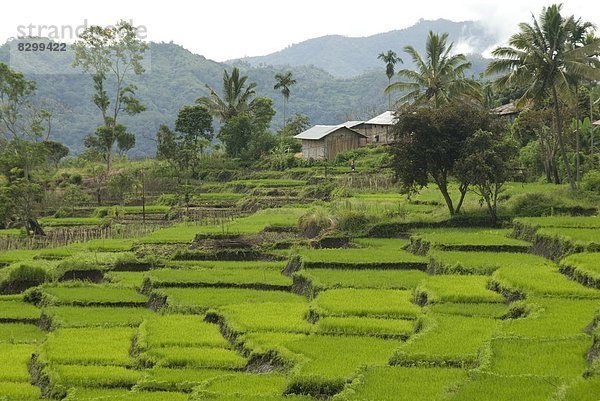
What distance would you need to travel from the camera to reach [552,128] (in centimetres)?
3838

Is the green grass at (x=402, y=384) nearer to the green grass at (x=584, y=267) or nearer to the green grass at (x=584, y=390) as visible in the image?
the green grass at (x=584, y=390)

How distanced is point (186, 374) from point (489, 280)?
8.49 meters

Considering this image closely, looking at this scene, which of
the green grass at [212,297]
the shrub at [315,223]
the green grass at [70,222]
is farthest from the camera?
the green grass at [70,222]

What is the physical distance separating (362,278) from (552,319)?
698 centimetres

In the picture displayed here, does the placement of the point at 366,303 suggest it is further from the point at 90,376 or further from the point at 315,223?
the point at 315,223

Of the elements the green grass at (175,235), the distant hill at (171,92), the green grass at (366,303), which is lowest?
the green grass at (366,303)

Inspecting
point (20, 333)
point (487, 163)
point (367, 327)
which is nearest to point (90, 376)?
point (367, 327)

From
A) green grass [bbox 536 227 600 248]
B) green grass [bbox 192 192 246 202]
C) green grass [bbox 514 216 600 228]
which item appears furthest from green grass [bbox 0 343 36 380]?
green grass [bbox 192 192 246 202]

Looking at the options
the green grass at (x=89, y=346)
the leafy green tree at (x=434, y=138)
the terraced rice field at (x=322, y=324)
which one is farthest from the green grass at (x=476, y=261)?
the green grass at (x=89, y=346)

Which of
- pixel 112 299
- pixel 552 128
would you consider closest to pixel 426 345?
pixel 112 299

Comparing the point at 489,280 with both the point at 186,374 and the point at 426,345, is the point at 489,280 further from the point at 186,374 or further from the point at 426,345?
the point at 186,374

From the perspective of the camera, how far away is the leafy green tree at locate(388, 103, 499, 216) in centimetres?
2892

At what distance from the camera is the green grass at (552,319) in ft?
46.2

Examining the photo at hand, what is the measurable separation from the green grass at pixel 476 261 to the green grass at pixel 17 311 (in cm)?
1049
